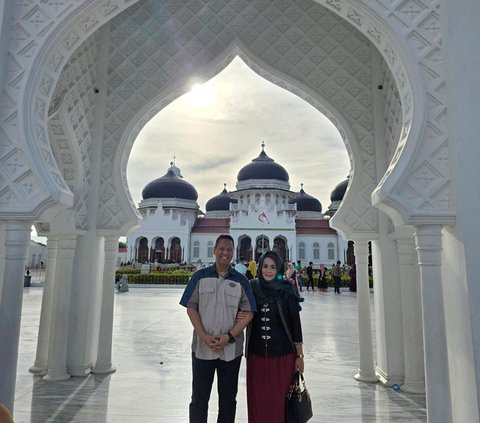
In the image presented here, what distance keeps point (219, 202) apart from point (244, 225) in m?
6.91

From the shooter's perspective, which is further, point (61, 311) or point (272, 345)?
point (61, 311)

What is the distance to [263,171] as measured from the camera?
32.8 m

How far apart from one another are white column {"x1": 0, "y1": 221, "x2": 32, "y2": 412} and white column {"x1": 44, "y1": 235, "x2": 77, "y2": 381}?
56.6 inches

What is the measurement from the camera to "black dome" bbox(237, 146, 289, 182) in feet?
107

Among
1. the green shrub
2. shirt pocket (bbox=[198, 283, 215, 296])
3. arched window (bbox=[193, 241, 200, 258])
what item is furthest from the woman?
arched window (bbox=[193, 241, 200, 258])

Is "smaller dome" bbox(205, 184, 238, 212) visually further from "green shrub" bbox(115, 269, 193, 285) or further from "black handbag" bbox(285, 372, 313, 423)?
"black handbag" bbox(285, 372, 313, 423)

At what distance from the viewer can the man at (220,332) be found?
2.24m

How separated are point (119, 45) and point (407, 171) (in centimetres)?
365

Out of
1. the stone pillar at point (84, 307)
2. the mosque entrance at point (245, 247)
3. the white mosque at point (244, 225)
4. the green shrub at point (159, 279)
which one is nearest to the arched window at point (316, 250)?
the white mosque at point (244, 225)

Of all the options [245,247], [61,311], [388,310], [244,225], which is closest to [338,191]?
[244,225]

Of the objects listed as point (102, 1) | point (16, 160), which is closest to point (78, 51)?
point (102, 1)

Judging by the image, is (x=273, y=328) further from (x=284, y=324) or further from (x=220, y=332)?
(x=220, y=332)

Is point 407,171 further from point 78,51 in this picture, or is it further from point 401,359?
point 78,51

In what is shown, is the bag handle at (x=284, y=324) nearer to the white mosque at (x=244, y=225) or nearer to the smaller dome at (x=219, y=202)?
the white mosque at (x=244, y=225)
